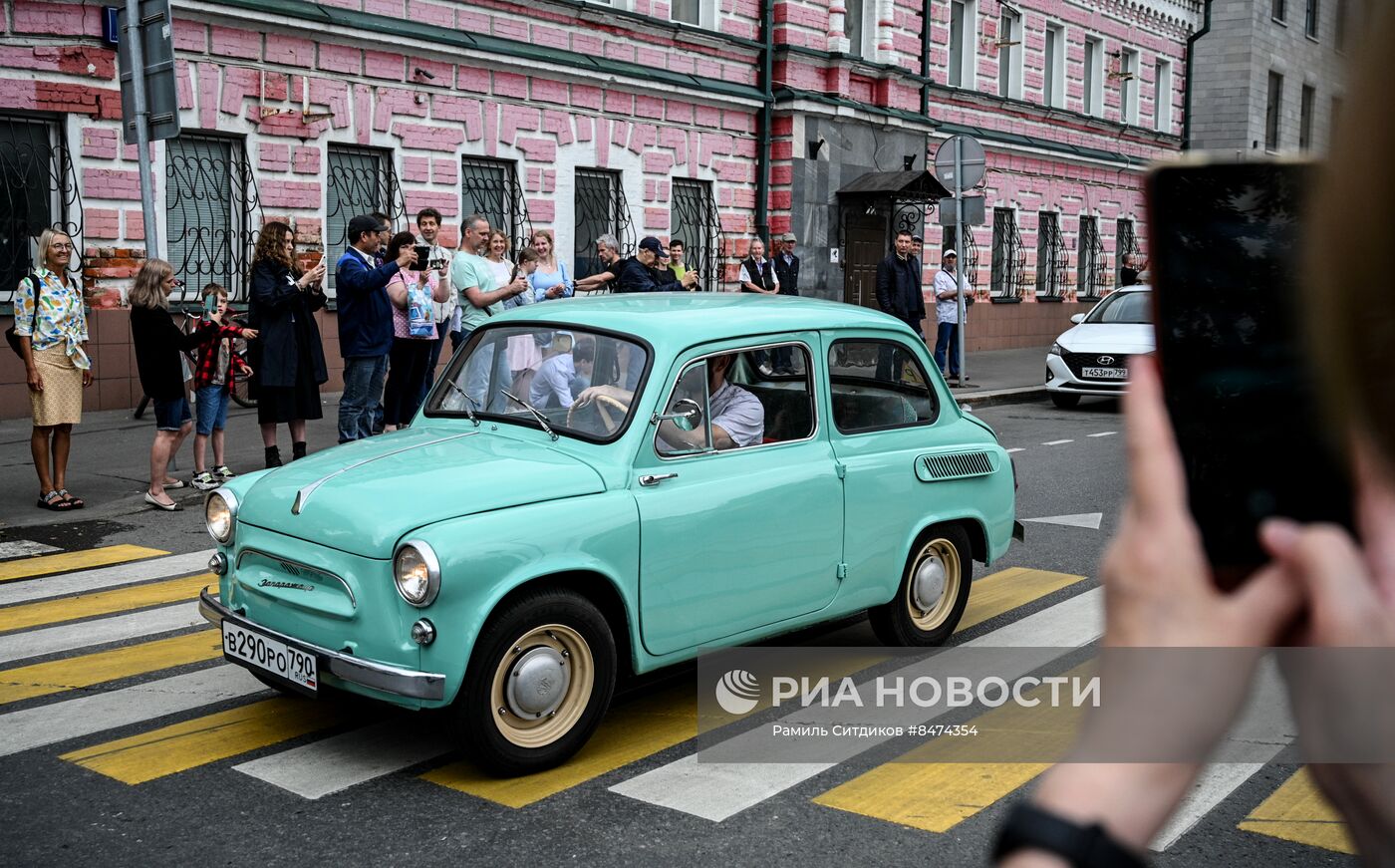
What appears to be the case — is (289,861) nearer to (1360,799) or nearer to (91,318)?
(1360,799)

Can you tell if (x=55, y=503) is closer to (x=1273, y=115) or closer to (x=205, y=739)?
(x=205, y=739)

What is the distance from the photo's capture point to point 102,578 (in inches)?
316

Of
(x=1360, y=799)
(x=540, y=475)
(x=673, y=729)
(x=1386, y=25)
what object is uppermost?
(x=1386, y=25)

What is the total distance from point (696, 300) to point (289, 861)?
325 cm

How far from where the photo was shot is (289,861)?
4.13 meters

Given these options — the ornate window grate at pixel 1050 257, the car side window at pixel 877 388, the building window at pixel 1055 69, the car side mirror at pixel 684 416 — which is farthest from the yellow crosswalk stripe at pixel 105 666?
the building window at pixel 1055 69

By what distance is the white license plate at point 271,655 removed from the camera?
4.96m

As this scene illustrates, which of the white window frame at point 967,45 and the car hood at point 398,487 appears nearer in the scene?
the car hood at point 398,487

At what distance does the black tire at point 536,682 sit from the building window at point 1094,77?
30394mm

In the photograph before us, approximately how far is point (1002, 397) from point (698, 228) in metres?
5.47

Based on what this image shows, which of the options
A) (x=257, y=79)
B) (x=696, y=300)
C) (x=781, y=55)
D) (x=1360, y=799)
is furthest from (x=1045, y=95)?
(x=1360, y=799)

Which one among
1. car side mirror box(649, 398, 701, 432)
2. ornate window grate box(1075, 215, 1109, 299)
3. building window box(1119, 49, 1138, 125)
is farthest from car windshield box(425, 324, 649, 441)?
building window box(1119, 49, 1138, 125)

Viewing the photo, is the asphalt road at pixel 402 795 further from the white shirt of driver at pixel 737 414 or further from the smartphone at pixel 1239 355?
the smartphone at pixel 1239 355

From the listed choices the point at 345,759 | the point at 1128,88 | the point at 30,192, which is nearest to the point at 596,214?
the point at 30,192
